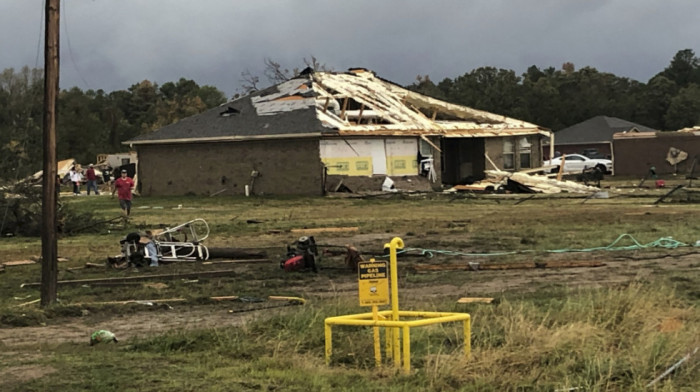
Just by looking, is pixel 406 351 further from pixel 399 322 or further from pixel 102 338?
pixel 102 338

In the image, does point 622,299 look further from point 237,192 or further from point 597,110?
point 597,110

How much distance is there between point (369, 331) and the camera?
10609 millimetres

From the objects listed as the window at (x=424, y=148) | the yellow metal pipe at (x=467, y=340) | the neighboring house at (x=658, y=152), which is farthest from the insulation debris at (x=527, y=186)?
the yellow metal pipe at (x=467, y=340)

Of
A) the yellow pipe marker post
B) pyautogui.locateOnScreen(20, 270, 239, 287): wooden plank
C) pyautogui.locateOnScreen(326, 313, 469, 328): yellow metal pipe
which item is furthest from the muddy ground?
the yellow pipe marker post

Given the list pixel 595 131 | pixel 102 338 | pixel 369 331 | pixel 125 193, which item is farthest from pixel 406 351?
pixel 595 131

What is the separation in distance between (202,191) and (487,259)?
27910mm

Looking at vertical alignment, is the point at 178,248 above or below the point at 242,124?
below

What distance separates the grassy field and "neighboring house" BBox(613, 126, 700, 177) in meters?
36.0

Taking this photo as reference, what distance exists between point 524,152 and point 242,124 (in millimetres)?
16214

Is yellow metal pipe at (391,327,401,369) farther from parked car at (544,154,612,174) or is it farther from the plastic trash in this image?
parked car at (544,154,612,174)

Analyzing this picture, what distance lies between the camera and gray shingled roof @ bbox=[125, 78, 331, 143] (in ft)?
138

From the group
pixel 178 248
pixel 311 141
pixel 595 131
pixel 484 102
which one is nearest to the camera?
pixel 178 248

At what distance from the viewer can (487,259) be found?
59.3ft

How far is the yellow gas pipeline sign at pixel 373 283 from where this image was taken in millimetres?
8703
